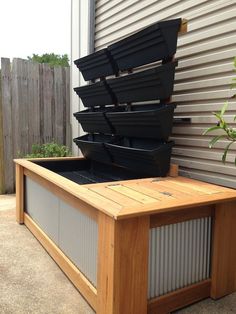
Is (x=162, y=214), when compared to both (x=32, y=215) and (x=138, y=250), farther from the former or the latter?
(x=32, y=215)

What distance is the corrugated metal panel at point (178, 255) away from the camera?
190cm

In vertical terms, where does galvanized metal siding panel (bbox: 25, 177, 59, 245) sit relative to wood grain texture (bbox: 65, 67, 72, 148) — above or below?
below

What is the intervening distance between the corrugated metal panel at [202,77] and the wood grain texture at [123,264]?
92 centimetres

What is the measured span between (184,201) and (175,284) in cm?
56

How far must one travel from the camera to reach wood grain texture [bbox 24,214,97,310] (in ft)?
6.63

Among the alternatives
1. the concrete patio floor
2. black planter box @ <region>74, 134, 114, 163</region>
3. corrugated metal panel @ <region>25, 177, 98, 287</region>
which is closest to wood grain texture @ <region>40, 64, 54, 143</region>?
black planter box @ <region>74, 134, 114, 163</region>

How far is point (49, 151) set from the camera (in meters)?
4.75

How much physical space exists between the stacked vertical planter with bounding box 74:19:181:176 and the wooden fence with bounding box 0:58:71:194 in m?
1.52

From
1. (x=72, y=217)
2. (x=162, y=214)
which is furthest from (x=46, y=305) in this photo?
(x=162, y=214)

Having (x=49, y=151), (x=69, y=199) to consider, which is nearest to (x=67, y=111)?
(x=49, y=151)

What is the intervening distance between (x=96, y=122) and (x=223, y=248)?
1.76 meters

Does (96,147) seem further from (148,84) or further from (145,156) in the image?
(148,84)

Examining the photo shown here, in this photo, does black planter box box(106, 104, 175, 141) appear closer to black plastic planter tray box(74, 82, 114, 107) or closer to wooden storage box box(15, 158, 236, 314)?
black plastic planter tray box(74, 82, 114, 107)

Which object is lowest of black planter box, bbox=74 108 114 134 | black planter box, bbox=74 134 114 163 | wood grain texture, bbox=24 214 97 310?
wood grain texture, bbox=24 214 97 310
